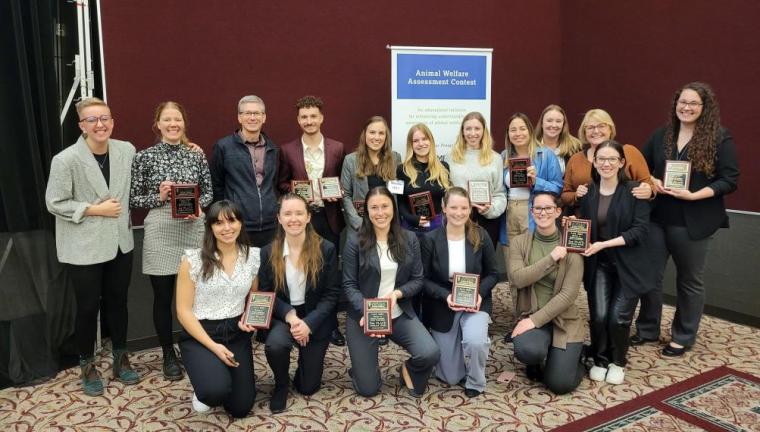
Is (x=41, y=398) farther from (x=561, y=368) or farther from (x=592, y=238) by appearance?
(x=592, y=238)

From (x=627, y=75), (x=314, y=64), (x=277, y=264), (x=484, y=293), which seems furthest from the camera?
(x=627, y=75)

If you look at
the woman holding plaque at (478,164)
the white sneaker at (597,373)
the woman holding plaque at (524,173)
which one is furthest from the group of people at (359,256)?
the woman holding plaque at (478,164)

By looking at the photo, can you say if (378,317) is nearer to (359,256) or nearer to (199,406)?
(359,256)

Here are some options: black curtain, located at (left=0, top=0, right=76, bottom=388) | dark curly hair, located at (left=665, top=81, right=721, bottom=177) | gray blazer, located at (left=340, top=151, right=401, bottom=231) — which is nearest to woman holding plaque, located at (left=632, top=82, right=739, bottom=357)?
dark curly hair, located at (left=665, top=81, right=721, bottom=177)

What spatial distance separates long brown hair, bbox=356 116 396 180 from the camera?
12.3ft

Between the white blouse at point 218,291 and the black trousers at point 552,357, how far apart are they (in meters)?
1.53

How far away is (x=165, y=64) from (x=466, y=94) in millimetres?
2410

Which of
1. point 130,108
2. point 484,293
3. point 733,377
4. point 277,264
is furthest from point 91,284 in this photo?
point 733,377

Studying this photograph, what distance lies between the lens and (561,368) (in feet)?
10.1

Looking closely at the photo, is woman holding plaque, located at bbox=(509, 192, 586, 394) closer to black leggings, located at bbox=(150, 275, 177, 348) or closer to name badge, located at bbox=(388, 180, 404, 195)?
name badge, located at bbox=(388, 180, 404, 195)

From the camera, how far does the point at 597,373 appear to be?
3.27 meters

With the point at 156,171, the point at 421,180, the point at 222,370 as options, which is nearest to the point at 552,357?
the point at 421,180

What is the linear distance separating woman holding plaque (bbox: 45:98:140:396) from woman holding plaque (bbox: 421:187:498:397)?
5.69 ft

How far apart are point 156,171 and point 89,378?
48.6 inches
